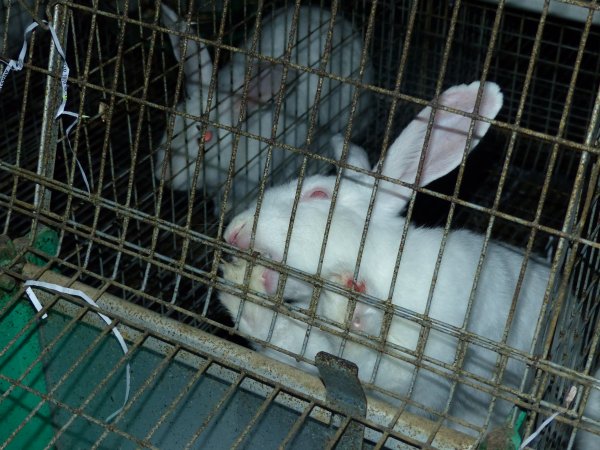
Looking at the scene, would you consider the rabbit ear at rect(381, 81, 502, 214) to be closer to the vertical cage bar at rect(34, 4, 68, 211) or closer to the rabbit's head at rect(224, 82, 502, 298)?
the rabbit's head at rect(224, 82, 502, 298)

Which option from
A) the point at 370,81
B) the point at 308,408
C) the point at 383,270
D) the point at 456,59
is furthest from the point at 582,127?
the point at 308,408

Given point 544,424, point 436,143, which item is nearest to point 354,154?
point 436,143

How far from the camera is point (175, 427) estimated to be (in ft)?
Result: 6.52

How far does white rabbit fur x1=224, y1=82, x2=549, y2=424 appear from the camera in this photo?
1.95 metres

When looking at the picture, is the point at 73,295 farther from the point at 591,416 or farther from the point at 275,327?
the point at 591,416

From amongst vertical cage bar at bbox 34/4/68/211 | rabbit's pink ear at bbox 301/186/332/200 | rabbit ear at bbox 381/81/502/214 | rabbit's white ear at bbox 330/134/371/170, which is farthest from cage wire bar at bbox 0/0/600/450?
rabbit's white ear at bbox 330/134/371/170

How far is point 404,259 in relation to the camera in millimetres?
2064

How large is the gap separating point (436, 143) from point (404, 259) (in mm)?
286

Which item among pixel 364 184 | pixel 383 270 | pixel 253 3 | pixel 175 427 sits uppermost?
pixel 253 3

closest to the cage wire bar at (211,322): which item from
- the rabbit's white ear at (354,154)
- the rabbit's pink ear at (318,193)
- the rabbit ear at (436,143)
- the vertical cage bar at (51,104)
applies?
the vertical cage bar at (51,104)

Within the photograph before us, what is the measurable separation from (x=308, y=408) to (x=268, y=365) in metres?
0.14

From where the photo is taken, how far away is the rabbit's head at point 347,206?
194 centimetres

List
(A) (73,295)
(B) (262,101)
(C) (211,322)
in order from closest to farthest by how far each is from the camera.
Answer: (C) (211,322)
(A) (73,295)
(B) (262,101)

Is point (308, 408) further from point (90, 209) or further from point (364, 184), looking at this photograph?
point (90, 209)
